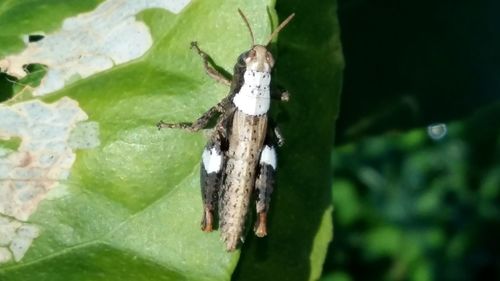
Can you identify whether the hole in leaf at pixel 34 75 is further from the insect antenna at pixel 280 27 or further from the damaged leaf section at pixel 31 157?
the insect antenna at pixel 280 27

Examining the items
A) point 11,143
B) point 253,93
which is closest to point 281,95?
point 253,93

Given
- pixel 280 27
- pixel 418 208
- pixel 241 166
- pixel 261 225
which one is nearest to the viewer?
pixel 280 27

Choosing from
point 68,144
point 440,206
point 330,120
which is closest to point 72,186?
point 68,144

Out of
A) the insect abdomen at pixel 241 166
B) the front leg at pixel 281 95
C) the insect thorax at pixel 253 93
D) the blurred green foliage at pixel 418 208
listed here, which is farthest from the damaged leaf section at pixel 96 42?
the blurred green foliage at pixel 418 208

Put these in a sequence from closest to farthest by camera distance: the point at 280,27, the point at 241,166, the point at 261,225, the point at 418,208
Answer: the point at 280,27, the point at 261,225, the point at 241,166, the point at 418,208

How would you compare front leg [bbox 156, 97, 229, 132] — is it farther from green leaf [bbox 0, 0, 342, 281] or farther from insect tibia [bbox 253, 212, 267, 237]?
insect tibia [bbox 253, 212, 267, 237]

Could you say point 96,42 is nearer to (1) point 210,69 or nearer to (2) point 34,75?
(2) point 34,75
